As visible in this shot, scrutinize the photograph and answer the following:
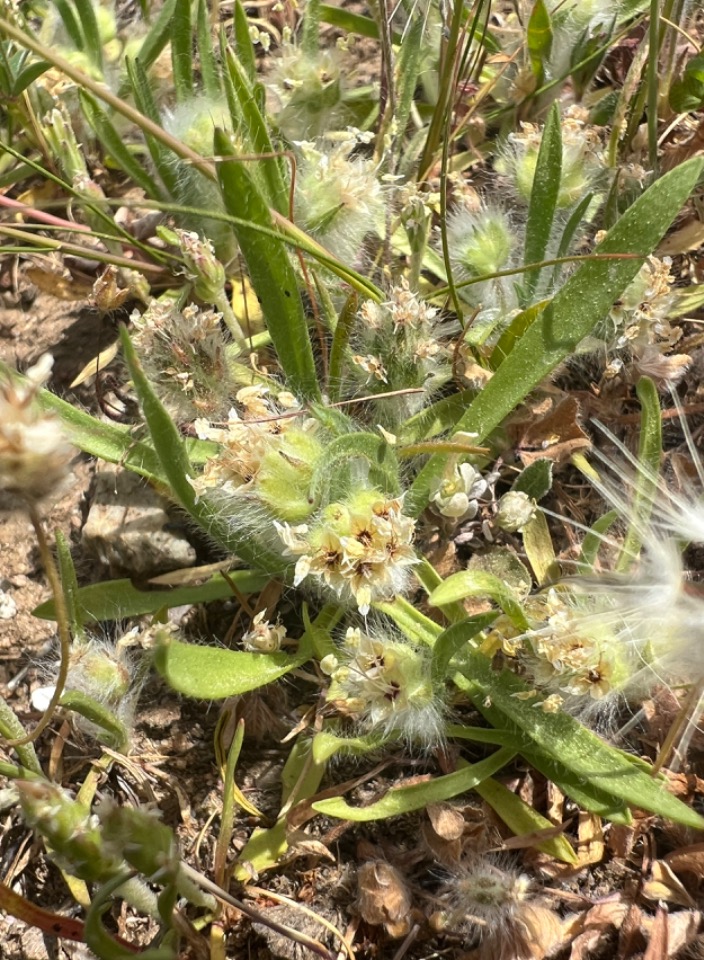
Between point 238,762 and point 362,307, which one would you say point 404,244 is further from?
point 238,762

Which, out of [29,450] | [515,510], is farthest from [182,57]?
[29,450]

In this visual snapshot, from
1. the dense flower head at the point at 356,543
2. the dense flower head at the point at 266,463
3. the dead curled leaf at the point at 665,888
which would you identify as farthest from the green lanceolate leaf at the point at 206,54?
the dead curled leaf at the point at 665,888

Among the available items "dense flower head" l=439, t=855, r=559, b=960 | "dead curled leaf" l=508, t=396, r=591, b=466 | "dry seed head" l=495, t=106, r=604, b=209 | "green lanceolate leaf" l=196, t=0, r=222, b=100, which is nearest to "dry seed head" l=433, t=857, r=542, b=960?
"dense flower head" l=439, t=855, r=559, b=960

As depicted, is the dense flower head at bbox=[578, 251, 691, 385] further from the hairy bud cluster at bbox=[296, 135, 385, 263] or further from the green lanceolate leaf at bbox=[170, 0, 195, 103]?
the green lanceolate leaf at bbox=[170, 0, 195, 103]

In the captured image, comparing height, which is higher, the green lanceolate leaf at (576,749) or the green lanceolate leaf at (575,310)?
the green lanceolate leaf at (575,310)

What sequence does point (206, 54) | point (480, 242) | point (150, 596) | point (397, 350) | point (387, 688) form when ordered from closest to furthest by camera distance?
point (387, 688) < point (397, 350) < point (150, 596) < point (480, 242) < point (206, 54)

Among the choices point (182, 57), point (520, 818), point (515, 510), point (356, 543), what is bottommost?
point (520, 818)

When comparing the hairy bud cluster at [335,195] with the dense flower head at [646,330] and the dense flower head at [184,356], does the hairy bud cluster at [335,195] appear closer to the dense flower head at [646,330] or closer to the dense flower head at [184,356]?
the dense flower head at [184,356]

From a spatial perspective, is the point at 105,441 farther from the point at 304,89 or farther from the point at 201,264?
the point at 304,89
